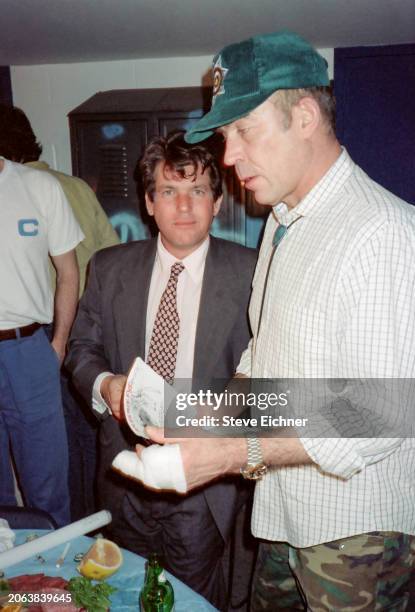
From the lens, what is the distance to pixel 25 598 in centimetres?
131

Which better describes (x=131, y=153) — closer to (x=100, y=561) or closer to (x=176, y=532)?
(x=176, y=532)

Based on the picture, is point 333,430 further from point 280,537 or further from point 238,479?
point 238,479

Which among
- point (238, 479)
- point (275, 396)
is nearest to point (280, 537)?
point (275, 396)

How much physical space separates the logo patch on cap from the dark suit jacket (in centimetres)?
76

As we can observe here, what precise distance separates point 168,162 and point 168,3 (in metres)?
1.14

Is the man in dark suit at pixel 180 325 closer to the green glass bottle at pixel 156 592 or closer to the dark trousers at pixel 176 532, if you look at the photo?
the dark trousers at pixel 176 532

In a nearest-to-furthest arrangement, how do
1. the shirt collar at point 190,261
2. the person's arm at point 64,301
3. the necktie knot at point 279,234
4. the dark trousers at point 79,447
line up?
1. the necktie knot at point 279,234
2. the shirt collar at point 190,261
3. the person's arm at point 64,301
4. the dark trousers at point 79,447

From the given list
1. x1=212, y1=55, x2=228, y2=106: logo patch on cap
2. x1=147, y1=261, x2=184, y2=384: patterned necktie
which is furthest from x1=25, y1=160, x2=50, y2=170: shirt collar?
x1=212, y1=55, x2=228, y2=106: logo patch on cap

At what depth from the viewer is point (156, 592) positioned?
128 centimetres

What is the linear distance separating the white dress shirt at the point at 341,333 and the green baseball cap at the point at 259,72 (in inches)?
9.0

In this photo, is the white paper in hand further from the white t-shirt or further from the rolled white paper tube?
the white t-shirt

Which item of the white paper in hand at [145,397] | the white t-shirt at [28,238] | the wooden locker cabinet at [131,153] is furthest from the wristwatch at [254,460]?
the wooden locker cabinet at [131,153]

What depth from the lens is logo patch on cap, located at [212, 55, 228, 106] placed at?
138 cm

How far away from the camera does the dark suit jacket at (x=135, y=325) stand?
77.5 inches
